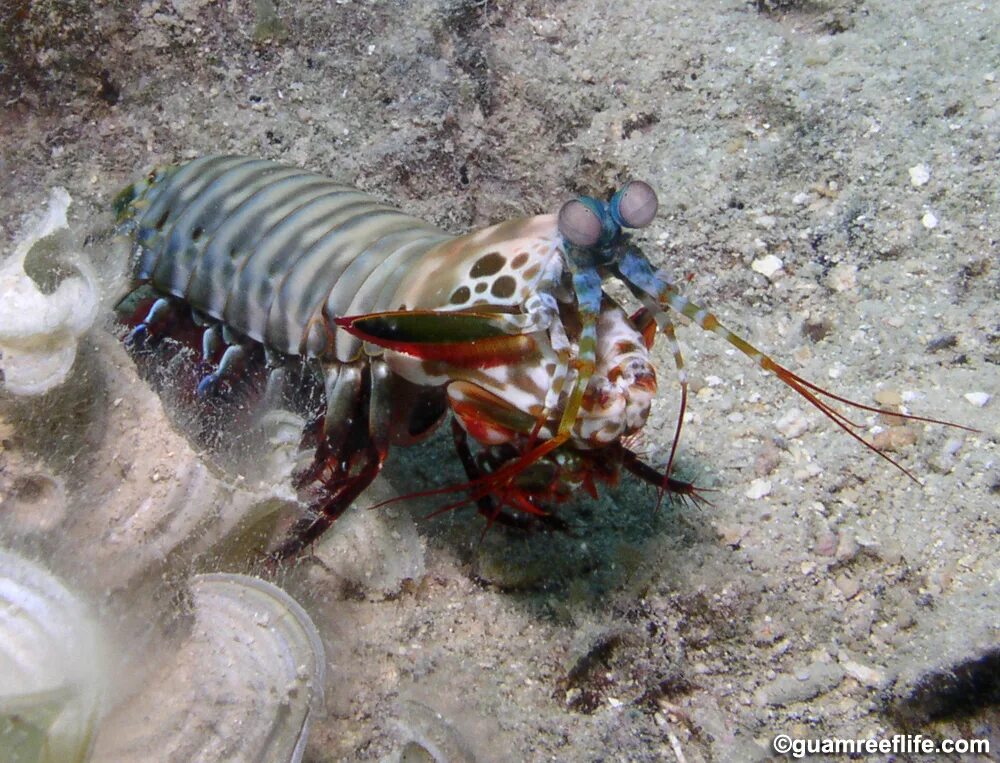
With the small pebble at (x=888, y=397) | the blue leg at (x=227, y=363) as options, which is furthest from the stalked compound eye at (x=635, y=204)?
the blue leg at (x=227, y=363)

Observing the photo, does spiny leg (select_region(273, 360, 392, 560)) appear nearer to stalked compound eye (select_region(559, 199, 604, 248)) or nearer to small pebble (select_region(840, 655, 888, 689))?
stalked compound eye (select_region(559, 199, 604, 248))

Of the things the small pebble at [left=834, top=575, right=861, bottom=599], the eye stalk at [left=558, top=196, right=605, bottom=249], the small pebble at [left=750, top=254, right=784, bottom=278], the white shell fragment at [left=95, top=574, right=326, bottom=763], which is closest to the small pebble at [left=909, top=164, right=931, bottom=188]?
the small pebble at [left=750, top=254, right=784, bottom=278]

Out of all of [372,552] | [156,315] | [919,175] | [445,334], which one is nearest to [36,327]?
[445,334]

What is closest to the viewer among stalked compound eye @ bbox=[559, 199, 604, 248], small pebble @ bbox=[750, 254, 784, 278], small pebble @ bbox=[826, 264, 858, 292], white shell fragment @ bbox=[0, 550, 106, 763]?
white shell fragment @ bbox=[0, 550, 106, 763]

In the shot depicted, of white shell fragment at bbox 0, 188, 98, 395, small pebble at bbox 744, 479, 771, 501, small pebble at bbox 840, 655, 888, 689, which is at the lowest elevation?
small pebble at bbox 840, 655, 888, 689

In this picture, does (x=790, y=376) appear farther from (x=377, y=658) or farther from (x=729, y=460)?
(x=377, y=658)

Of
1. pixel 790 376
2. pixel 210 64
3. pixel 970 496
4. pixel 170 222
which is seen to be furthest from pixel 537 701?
pixel 210 64

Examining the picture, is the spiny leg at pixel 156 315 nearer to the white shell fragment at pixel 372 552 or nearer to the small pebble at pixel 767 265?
the white shell fragment at pixel 372 552
